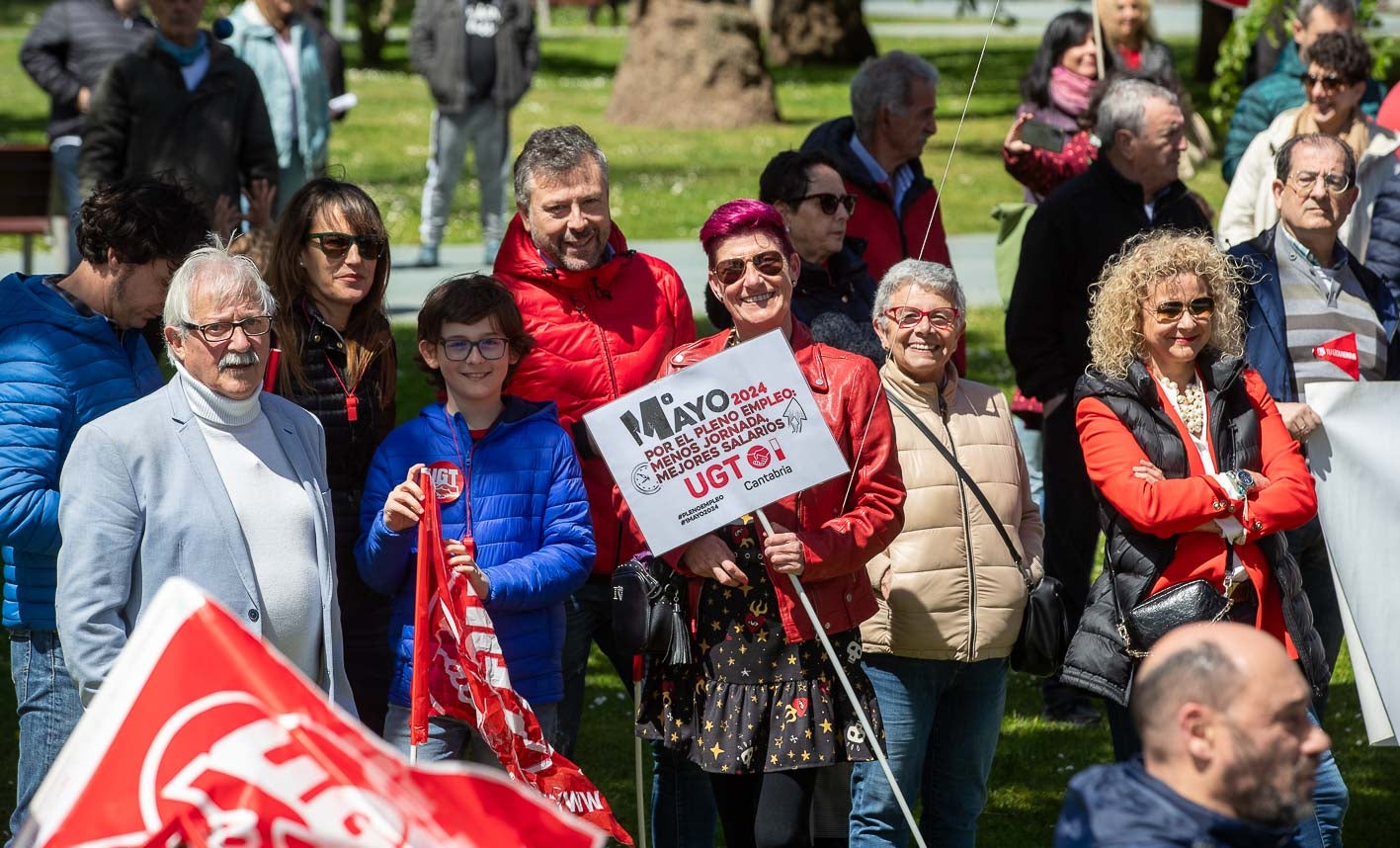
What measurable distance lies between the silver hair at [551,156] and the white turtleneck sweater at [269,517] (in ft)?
3.90

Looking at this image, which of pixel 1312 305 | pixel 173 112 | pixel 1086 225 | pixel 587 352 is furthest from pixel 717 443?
pixel 173 112

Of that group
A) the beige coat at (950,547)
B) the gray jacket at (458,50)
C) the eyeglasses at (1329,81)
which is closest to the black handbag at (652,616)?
the beige coat at (950,547)

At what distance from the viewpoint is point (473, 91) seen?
1430 cm

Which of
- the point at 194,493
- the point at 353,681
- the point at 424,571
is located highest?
the point at 194,493

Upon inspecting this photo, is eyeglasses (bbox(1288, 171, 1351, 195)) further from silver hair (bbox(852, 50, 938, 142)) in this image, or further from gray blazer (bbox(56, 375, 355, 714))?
gray blazer (bbox(56, 375, 355, 714))

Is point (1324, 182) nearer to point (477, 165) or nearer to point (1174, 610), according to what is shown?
point (1174, 610)

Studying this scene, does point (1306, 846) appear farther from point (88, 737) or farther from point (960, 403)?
point (88, 737)

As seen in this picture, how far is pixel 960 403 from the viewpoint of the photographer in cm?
514

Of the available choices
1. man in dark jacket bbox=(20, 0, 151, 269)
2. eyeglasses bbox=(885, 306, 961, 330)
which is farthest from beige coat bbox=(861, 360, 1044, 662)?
man in dark jacket bbox=(20, 0, 151, 269)

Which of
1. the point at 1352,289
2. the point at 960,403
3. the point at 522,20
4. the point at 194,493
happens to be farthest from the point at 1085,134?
the point at 522,20

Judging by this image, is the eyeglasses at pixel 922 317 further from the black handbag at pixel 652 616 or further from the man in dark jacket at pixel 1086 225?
the man in dark jacket at pixel 1086 225

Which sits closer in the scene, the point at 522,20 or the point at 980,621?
the point at 980,621

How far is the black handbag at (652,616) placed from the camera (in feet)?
15.0

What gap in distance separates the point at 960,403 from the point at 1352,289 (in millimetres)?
1471
